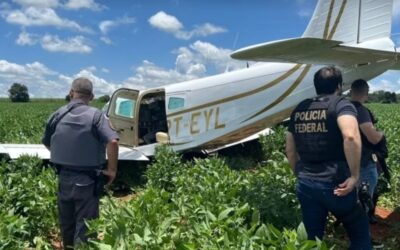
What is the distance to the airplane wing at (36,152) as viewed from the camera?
9.09 m

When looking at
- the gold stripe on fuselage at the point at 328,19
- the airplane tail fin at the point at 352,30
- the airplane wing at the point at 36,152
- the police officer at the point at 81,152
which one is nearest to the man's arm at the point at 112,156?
the police officer at the point at 81,152

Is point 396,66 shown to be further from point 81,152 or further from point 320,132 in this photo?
point 81,152

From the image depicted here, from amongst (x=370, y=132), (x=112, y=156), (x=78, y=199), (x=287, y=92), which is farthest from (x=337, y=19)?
(x=78, y=199)

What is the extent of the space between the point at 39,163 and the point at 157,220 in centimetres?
Answer: 475

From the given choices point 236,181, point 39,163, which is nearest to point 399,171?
point 236,181

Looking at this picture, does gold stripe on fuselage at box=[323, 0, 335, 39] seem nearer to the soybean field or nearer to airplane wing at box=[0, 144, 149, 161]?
the soybean field

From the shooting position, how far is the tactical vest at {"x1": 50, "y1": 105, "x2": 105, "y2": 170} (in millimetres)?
4844

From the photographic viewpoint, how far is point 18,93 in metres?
104

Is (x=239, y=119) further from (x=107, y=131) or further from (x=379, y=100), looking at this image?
(x=379, y=100)

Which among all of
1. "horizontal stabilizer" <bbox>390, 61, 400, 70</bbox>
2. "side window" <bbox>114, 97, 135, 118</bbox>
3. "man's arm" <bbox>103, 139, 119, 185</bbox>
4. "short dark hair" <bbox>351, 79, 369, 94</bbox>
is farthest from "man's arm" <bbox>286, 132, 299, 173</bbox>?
"side window" <bbox>114, 97, 135, 118</bbox>

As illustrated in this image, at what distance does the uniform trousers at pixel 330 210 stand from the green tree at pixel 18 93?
103982 mm

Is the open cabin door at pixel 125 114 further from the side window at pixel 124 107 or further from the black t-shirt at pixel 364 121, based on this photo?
the black t-shirt at pixel 364 121

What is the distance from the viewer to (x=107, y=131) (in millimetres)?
4840

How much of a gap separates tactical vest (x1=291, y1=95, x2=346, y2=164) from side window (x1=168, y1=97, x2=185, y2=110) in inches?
270
